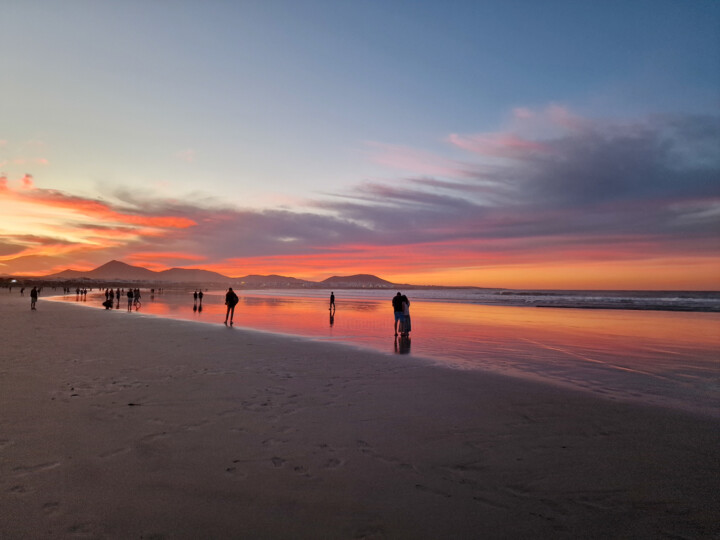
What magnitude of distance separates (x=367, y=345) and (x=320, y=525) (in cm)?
1322

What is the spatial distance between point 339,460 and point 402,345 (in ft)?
39.0

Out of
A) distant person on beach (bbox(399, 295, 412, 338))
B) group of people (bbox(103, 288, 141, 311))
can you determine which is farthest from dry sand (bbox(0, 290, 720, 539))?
group of people (bbox(103, 288, 141, 311))

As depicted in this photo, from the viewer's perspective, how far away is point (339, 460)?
18.3 feet

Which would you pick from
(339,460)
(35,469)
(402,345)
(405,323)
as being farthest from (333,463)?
(405,323)

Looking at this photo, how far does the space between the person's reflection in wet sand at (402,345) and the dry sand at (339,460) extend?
16.4 ft

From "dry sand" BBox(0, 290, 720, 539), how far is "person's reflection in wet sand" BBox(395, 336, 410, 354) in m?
4.98

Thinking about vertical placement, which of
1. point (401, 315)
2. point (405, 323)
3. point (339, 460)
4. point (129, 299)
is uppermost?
point (129, 299)

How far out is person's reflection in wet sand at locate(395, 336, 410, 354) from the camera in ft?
51.3

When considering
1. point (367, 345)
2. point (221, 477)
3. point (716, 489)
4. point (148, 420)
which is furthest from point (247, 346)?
point (716, 489)

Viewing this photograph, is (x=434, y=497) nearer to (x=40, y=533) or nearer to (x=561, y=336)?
(x=40, y=533)

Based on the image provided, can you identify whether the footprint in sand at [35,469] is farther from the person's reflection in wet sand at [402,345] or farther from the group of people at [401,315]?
the group of people at [401,315]

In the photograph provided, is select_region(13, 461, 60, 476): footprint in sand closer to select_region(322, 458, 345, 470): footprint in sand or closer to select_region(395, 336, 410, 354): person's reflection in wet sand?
select_region(322, 458, 345, 470): footprint in sand

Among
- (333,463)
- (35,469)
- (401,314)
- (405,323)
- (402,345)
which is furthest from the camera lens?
(405,323)

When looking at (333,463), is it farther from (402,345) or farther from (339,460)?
(402,345)
